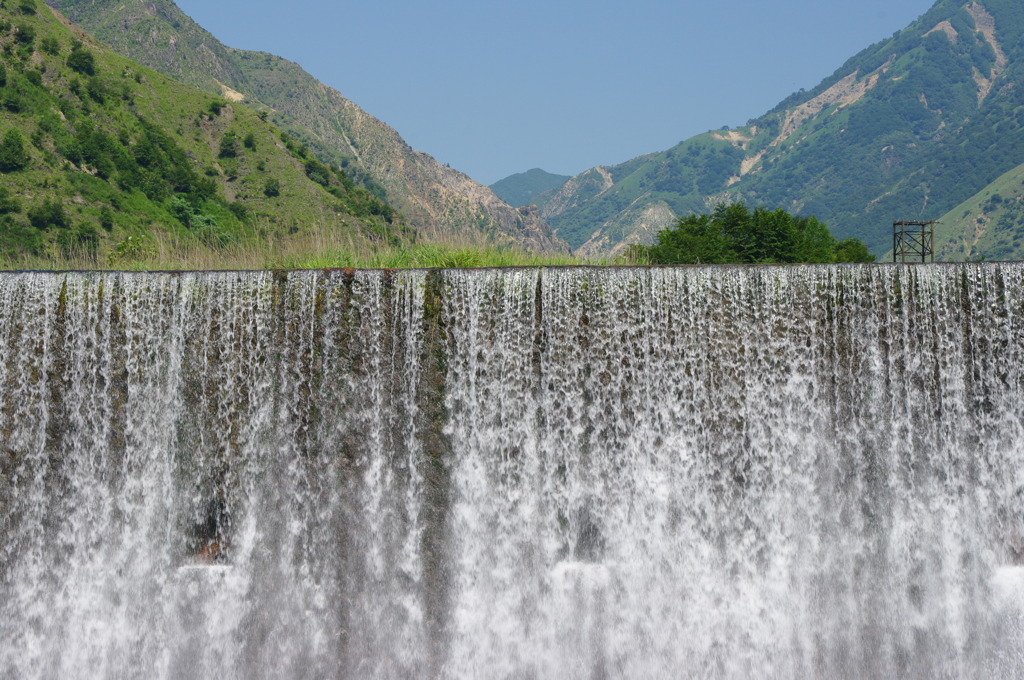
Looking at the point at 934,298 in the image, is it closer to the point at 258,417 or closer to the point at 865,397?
the point at 865,397

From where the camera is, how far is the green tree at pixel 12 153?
41.3m

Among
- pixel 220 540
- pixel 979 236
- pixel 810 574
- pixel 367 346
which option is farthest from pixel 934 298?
pixel 979 236

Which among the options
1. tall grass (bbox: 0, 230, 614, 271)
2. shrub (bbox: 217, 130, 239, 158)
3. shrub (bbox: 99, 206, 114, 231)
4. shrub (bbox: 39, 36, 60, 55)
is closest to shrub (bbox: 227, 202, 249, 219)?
shrub (bbox: 217, 130, 239, 158)

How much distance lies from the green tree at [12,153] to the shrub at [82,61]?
11761 millimetres

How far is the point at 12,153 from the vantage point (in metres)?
41.6

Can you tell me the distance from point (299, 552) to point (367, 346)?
2980 mm

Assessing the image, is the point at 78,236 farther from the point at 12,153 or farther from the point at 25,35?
the point at 25,35

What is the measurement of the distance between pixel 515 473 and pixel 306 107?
11249 cm

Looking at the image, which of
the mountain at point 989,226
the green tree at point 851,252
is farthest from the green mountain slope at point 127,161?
the mountain at point 989,226

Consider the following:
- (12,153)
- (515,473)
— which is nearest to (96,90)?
(12,153)

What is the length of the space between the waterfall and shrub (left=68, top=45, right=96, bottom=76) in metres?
45.4

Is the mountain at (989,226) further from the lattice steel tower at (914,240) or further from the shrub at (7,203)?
the shrub at (7,203)

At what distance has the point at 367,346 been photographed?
43.8 ft

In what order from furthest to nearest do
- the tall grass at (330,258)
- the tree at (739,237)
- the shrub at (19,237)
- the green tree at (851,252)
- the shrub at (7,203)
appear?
the shrub at (7,203) < the green tree at (851,252) < the shrub at (19,237) < the tree at (739,237) < the tall grass at (330,258)
